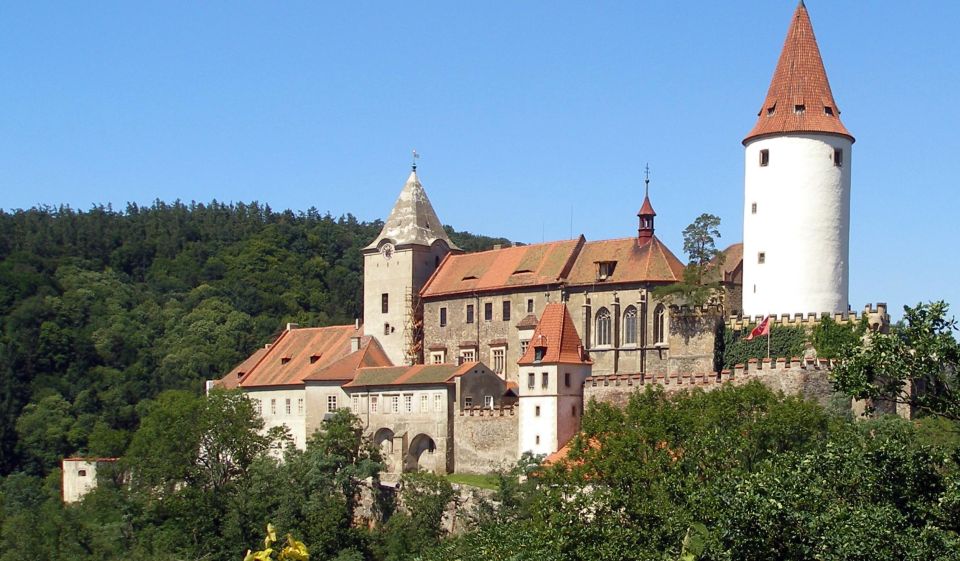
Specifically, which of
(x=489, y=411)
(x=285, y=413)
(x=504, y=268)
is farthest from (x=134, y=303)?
(x=489, y=411)

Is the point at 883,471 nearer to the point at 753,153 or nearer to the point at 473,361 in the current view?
the point at 753,153

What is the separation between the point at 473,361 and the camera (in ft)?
220

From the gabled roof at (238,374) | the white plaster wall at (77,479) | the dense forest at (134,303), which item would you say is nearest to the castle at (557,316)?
the gabled roof at (238,374)

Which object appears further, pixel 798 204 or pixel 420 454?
pixel 420 454

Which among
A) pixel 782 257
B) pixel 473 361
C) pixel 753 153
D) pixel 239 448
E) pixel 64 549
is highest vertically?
pixel 753 153

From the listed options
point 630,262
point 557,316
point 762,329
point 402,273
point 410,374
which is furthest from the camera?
point 402,273

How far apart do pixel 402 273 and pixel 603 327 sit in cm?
1246

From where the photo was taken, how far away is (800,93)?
60.3m

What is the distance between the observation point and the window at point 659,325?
62219 mm

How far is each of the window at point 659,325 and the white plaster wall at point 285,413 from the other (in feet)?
59.8

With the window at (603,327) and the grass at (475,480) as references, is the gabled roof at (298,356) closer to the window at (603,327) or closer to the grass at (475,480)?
the grass at (475,480)

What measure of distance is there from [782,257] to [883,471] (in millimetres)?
31575

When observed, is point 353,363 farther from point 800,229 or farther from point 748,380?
point 800,229

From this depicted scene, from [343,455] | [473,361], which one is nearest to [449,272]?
[473,361]
